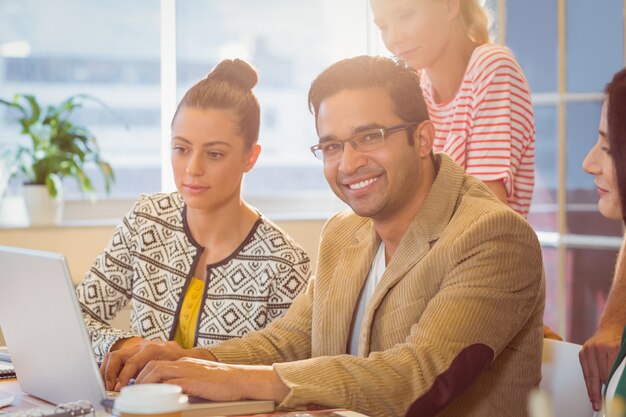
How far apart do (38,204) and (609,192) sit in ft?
7.74

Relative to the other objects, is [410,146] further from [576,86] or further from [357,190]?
[576,86]

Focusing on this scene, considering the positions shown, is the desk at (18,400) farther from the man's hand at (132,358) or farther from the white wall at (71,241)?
the white wall at (71,241)

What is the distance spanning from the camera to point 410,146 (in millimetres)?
1837

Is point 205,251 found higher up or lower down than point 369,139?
lower down

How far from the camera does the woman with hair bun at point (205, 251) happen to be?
2.15 m

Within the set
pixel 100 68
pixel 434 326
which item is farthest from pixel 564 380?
pixel 100 68

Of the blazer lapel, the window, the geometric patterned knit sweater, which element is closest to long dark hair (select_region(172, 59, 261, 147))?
the geometric patterned knit sweater

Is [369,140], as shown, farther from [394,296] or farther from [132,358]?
[132,358]

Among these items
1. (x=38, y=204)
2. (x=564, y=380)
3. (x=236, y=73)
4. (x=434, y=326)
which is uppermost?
(x=236, y=73)

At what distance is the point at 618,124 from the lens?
1675mm

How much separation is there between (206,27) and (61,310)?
282 centimetres

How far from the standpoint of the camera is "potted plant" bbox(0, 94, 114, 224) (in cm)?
353

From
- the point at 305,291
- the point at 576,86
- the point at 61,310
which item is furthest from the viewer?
the point at 576,86

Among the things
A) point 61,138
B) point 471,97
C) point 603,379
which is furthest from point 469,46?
point 61,138
